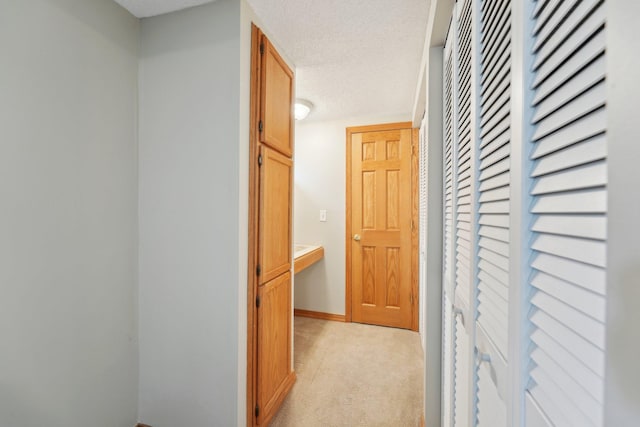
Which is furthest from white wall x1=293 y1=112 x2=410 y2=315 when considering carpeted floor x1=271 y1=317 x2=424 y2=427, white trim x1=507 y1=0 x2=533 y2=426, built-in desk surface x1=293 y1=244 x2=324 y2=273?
white trim x1=507 y1=0 x2=533 y2=426

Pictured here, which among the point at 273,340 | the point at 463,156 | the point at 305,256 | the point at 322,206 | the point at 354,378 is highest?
the point at 463,156

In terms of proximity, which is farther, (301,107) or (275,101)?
(301,107)

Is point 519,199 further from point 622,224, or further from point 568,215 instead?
point 622,224

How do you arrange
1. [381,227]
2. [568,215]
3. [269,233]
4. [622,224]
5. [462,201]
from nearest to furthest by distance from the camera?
1. [622,224]
2. [568,215]
3. [462,201]
4. [269,233]
5. [381,227]

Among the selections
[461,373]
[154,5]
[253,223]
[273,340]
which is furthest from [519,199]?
[154,5]

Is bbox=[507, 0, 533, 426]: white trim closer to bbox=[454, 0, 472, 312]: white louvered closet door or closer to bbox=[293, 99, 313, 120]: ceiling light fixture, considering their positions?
bbox=[454, 0, 472, 312]: white louvered closet door

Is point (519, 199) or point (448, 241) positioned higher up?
point (519, 199)

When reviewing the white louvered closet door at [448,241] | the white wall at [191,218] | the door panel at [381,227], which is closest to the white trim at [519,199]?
the white louvered closet door at [448,241]

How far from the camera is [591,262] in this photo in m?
0.30

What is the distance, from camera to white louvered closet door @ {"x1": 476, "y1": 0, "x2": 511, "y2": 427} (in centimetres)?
55

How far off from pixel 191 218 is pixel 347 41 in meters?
1.43

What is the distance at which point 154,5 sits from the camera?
4.68ft

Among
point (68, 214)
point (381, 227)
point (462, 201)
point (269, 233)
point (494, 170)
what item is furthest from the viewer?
point (381, 227)

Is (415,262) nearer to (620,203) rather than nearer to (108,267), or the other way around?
(108,267)
